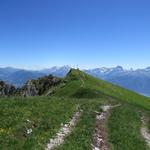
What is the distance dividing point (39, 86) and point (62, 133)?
82.4 m

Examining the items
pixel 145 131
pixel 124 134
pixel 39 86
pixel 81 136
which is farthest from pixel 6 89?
pixel 81 136

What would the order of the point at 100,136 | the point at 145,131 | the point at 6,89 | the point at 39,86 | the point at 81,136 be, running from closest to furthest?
the point at 81,136 < the point at 100,136 < the point at 145,131 < the point at 39,86 < the point at 6,89

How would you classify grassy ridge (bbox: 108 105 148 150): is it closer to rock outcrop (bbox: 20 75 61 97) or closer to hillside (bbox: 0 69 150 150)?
hillside (bbox: 0 69 150 150)

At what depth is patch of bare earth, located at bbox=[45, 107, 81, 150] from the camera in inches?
929

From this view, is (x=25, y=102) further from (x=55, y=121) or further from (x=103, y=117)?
(x=103, y=117)

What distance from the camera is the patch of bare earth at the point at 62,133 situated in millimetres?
23608

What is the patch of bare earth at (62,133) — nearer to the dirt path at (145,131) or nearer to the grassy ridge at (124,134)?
the grassy ridge at (124,134)

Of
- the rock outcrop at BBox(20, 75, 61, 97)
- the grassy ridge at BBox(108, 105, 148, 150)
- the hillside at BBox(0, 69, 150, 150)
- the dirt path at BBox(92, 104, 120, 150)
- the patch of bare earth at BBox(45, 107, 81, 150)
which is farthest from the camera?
the rock outcrop at BBox(20, 75, 61, 97)

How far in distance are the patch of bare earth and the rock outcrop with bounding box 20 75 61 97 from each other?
66.5m

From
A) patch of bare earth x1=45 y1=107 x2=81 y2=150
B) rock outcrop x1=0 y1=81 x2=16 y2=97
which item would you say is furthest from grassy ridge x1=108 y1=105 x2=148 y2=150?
rock outcrop x1=0 y1=81 x2=16 y2=97

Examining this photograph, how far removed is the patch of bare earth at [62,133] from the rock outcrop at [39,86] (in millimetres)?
66532

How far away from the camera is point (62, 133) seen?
27.8 m

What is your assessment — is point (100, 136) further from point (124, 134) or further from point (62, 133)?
point (62, 133)

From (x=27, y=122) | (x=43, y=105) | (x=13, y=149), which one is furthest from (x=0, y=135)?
(x=43, y=105)
